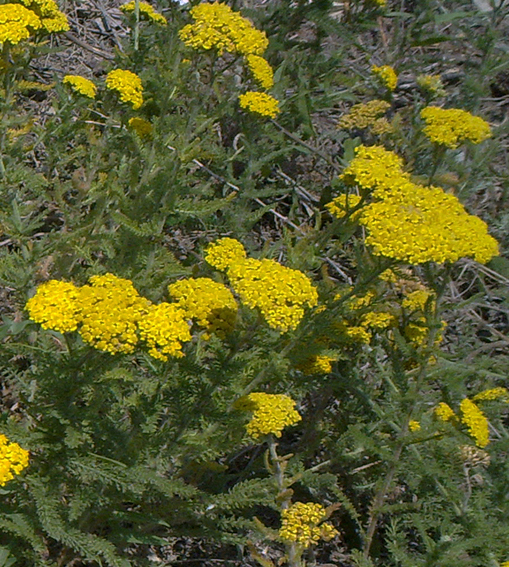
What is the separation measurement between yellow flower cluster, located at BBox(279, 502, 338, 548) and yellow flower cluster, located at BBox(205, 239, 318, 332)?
0.67 metres

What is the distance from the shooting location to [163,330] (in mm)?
2324

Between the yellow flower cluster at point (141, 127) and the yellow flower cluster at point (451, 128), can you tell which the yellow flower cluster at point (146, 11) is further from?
the yellow flower cluster at point (451, 128)

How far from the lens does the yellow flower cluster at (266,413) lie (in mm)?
2783

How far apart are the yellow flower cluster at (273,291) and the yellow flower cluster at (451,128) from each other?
1290 millimetres

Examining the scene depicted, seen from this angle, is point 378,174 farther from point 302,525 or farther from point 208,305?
point 302,525

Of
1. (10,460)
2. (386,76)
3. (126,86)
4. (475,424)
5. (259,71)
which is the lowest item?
(10,460)

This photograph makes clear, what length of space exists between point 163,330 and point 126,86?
2.00 meters

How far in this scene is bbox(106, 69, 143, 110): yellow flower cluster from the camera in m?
3.88

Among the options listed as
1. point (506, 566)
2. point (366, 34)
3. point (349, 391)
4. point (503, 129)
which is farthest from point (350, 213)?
point (366, 34)

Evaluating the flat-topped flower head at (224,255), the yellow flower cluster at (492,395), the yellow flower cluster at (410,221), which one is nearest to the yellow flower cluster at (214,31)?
the yellow flower cluster at (410,221)

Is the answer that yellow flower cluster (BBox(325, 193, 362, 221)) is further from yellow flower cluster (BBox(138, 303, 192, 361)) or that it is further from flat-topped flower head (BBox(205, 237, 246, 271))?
yellow flower cluster (BBox(138, 303, 192, 361))

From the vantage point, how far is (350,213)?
318 cm

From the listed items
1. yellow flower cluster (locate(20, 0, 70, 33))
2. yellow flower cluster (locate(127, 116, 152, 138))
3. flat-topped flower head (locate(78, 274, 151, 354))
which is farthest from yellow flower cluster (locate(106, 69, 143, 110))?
flat-topped flower head (locate(78, 274, 151, 354))

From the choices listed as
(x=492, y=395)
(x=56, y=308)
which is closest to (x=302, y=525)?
(x=56, y=308)
